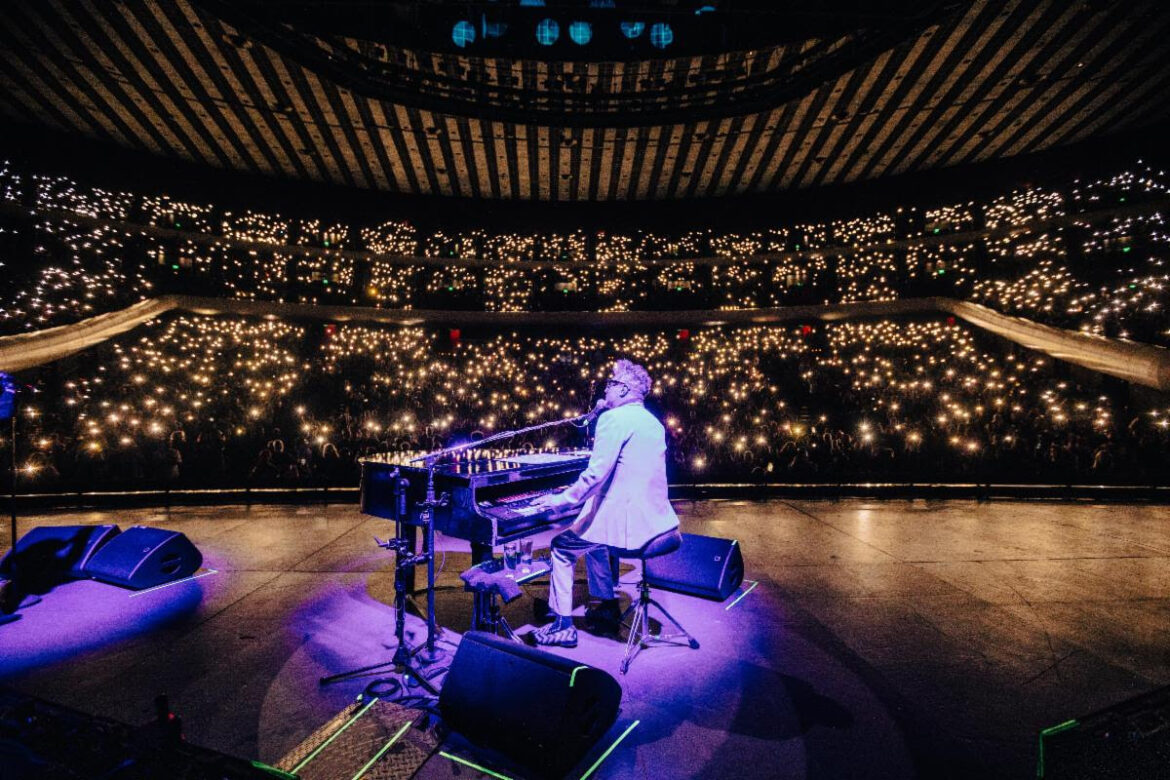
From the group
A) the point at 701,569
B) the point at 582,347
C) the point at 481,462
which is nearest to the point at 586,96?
the point at 481,462

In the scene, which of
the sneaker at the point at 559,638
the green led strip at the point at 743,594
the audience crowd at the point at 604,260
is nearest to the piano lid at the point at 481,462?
the sneaker at the point at 559,638

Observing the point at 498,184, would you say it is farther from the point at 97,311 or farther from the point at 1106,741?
the point at 1106,741

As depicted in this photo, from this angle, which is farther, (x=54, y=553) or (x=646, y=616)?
(x=54, y=553)

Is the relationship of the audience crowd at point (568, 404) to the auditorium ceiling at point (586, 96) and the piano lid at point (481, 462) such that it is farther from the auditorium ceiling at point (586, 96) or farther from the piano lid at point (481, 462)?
the piano lid at point (481, 462)

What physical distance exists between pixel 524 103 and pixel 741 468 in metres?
6.43

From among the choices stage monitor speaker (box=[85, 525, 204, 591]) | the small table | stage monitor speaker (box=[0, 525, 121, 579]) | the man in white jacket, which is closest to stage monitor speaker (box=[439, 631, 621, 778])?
the small table

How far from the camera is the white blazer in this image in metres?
2.64

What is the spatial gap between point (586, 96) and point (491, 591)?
19.1 feet

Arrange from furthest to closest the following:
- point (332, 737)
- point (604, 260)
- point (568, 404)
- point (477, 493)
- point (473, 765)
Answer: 1. point (604, 260)
2. point (568, 404)
3. point (477, 493)
4. point (332, 737)
5. point (473, 765)

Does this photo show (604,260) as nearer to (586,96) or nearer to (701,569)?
(586,96)

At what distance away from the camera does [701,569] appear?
3.49m

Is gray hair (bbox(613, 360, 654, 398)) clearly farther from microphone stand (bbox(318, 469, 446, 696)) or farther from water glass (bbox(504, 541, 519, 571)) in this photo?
water glass (bbox(504, 541, 519, 571))

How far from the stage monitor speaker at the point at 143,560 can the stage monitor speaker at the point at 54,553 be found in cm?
10

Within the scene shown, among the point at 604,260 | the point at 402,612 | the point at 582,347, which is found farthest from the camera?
the point at 604,260
